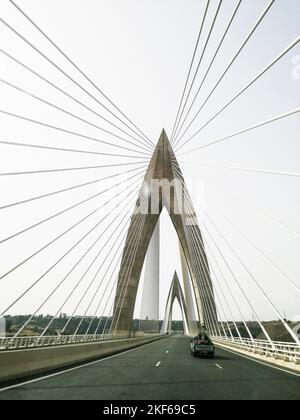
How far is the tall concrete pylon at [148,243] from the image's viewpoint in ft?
154

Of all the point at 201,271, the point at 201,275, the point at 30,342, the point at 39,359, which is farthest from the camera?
the point at 201,275

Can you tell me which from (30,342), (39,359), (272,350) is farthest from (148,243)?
(39,359)

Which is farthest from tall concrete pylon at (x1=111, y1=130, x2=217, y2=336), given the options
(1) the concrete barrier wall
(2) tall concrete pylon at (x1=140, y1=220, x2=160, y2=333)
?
(1) the concrete barrier wall

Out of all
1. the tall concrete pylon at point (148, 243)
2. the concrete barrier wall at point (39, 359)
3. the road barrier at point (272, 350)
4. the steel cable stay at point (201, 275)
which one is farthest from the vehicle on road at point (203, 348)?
the steel cable stay at point (201, 275)

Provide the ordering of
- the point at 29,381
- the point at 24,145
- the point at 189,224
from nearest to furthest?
the point at 29,381 → the point at 24,145 → the point at 189,224

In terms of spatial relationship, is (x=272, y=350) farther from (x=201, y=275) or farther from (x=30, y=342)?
(x=201, y=275)

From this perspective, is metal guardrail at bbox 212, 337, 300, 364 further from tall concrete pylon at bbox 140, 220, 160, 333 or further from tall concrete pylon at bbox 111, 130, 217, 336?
tall concrete pylon at bbox 140, 220, 160, 333

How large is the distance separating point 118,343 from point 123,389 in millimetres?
20066

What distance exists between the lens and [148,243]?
50344 mm
